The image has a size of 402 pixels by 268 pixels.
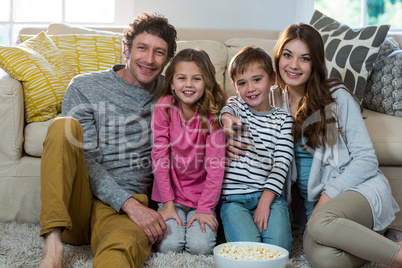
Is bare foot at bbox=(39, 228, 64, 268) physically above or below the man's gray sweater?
below

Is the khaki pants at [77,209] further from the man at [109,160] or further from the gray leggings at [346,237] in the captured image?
the gray leggings at [346,237]

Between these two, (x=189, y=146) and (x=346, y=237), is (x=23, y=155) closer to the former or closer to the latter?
(x=189, y=146)

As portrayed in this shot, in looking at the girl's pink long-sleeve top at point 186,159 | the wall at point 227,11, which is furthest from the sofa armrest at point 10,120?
the wall at point 227,11

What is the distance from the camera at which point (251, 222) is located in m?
1.69

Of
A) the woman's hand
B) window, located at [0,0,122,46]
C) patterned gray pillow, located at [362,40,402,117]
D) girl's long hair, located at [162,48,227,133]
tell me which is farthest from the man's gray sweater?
window, located at [0,0,122,46]

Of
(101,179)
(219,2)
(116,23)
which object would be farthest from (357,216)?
(116,23)

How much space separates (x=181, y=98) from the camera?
1775 mm

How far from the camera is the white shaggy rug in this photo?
1593mm

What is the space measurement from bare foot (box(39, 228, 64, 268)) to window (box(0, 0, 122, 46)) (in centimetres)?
241

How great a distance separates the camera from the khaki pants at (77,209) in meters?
1.47

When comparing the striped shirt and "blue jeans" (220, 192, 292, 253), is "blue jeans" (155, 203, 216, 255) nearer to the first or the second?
"blue jeans" (220, 192, 292, 253)

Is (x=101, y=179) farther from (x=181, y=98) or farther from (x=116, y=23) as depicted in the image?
(x=116, y=23)

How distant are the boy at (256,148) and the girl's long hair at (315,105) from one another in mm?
58

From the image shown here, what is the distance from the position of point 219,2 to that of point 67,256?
232cm
